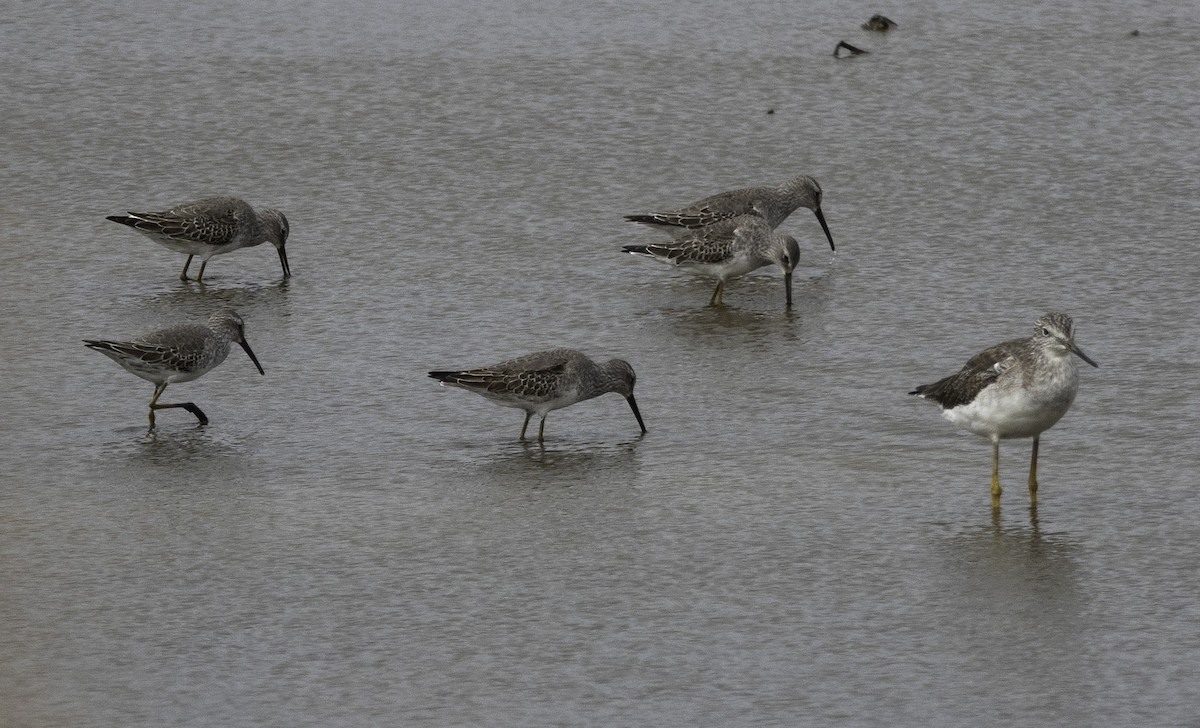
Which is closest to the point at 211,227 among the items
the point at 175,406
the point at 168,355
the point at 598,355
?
the point at 168,355

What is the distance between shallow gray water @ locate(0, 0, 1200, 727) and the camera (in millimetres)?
10289

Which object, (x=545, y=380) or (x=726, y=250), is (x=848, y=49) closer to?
(x=726, y=250)

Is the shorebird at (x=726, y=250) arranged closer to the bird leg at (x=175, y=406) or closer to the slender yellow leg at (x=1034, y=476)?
the bird leg at (x=175, y=406)

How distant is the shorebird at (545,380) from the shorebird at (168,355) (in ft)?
6.24

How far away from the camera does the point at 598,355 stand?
52.0 feet

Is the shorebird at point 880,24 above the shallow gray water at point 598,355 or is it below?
above

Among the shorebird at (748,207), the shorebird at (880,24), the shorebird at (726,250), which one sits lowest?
the shorebird at (726,250)

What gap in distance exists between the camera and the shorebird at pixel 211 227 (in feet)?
59.6

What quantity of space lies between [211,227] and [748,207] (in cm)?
526

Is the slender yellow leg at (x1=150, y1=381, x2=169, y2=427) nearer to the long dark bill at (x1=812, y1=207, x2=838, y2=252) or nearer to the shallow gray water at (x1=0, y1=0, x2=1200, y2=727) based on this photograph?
the shallow gray water at (x1=0, y1=0, x2=1200, y2=727)

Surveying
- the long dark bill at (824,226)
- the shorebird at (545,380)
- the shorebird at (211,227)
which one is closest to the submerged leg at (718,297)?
the long dark bill at (824,226)

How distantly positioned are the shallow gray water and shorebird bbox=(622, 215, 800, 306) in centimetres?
35

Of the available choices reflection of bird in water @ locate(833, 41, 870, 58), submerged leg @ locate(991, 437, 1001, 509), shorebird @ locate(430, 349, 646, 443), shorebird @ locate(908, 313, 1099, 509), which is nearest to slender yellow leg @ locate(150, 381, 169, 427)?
shorebird @ locate(430, 349, 646, 443)

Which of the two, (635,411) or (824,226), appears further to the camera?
(824,226)
